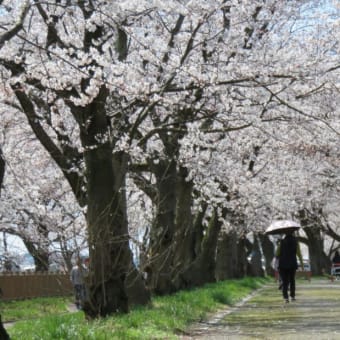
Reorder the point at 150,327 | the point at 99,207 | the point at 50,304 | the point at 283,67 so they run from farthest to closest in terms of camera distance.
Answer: the point at 50,304, the point at 283,67, the point at 99,207, the point at 150,327

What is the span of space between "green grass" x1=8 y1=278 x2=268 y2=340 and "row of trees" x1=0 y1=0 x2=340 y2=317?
2.50ft

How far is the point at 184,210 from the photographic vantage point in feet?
68.9

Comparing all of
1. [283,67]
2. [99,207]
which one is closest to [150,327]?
[99,207]

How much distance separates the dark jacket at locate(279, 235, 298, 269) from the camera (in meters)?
16.8

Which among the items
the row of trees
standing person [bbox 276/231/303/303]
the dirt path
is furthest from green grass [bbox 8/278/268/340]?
standing person [bbox 276/231/303/303]

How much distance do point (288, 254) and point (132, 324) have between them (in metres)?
6.55

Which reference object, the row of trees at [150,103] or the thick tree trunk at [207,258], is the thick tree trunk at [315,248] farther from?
the row of trees at [150,103]

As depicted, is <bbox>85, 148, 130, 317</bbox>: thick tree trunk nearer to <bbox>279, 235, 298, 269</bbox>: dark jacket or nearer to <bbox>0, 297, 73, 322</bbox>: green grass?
<bbox>279, 235, 298, 269</bbox>: dark jacket

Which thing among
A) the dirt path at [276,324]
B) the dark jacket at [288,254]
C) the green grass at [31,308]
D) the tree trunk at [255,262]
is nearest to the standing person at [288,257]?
the dark jacket at [288,254]

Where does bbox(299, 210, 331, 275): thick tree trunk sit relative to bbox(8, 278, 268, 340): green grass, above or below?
above

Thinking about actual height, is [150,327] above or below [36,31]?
below

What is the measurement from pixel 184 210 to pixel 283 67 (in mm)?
7662

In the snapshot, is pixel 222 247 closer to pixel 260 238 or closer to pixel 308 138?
pixel 308 138

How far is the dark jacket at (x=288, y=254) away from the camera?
55.1 ft
